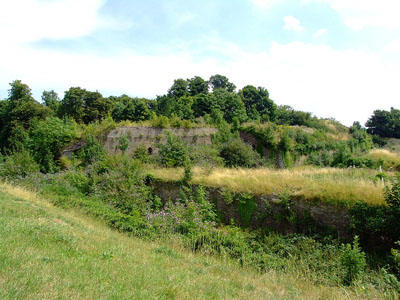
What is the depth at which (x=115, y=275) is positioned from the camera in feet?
15.6

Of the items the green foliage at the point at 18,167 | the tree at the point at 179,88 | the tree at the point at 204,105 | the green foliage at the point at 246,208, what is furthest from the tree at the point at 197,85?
the green foliage at the point at 246,208

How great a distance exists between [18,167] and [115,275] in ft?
55.0

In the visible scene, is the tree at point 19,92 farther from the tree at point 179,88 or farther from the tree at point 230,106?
the tree at point 230,106

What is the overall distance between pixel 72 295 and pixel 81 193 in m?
12.0

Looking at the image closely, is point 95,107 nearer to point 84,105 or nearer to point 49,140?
point 84,105

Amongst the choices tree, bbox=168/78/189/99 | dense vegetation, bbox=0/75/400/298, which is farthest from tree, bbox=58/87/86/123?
tree, bbox=168/78/189/99

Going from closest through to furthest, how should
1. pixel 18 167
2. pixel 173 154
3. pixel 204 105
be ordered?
1. pixel 18 167
2. pixel 173 154
3. pixel 204 105

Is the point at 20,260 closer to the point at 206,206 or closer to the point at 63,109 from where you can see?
the point at 206,206

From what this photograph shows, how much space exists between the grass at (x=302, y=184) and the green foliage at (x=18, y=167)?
9.01m

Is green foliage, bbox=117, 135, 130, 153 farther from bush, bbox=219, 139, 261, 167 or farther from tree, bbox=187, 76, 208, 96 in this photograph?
tree, bbox=187, 76, 208, 96

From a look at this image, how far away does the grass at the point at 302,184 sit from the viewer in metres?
9.37

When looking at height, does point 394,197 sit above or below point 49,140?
below

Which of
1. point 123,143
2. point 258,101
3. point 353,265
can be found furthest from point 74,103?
point 353,265

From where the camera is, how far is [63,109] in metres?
39.3
